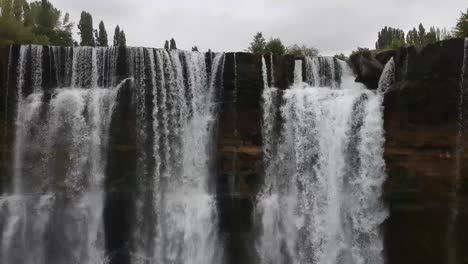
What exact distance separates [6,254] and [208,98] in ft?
33.1

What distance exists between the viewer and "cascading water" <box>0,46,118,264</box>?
19078mm

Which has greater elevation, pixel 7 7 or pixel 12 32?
pixel 7 7

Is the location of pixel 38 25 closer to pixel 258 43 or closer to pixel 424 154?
pixel 258 43

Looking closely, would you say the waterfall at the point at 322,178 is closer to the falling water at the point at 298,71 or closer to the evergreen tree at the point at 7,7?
the falling water at the point at 298,71

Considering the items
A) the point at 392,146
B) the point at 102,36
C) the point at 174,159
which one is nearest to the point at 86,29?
the point at 102,36

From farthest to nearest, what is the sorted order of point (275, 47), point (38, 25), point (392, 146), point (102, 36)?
point (102, 36)
point (38, 25)
point (275, 47)
point (392, 146)

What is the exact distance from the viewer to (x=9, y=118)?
19.2 metres

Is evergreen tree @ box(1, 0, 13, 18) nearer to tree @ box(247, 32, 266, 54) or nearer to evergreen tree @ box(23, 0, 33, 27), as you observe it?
evergreen tree @ box(23, 0, 33, 27)

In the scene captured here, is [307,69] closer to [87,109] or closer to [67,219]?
[87,109]

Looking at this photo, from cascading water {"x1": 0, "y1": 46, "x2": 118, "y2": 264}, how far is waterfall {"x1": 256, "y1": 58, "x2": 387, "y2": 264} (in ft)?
22.6

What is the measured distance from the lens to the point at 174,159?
19859 mm

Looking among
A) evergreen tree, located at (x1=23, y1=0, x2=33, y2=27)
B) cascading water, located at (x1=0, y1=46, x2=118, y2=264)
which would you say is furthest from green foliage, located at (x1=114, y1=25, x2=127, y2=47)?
cascading water, located at (x1=0, y1=46, x2=118, y2=264)

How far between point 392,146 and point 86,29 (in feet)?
104

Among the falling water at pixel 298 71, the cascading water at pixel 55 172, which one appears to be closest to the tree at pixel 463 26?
the falling water at pixel 298 71
